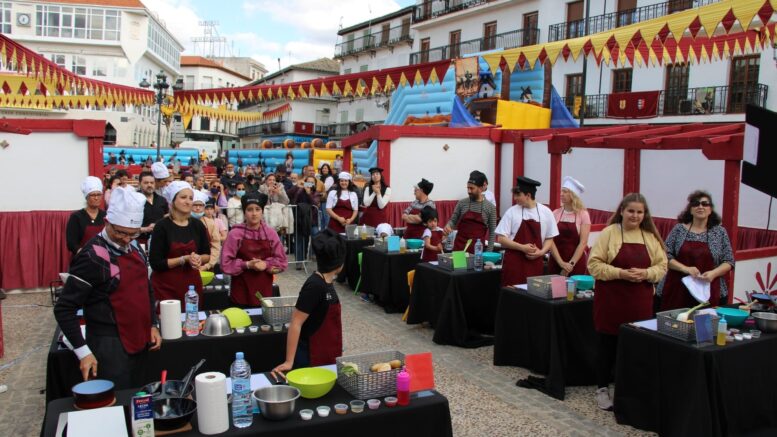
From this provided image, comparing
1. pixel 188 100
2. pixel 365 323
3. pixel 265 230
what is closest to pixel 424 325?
pixel 365 323

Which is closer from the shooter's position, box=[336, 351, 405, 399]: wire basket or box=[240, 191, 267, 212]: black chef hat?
box=[336, 351, 405, 399]: wire basket

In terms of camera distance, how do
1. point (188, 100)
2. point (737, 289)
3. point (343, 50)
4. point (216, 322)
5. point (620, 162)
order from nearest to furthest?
1. point (216, 322)
2. point (737, 289)
3. point (620, 162)
4. point (188, 100)
5. point (343, 50)

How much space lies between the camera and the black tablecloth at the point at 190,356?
4066mm

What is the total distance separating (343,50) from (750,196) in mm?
42584

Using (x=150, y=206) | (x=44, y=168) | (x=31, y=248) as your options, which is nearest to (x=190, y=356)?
(x=150, y=206)

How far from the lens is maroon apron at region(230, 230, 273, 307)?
212 inches

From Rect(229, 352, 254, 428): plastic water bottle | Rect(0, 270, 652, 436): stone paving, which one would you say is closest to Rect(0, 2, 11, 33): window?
Rect(0, 270, 652, 436): stone paving

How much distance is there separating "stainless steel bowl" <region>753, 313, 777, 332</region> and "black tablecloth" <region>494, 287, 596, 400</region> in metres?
1.44

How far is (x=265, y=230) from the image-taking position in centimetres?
552

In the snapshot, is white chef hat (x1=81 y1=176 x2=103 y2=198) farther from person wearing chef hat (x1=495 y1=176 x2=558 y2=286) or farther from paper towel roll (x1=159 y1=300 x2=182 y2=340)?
person wearing chef hat (x1=495 y1=176 x2=558 y2=286)

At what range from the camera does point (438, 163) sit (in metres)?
13.1

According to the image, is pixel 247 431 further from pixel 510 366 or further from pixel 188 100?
pixel 188 100

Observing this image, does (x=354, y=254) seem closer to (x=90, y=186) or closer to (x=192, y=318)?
(x=90, y=186)

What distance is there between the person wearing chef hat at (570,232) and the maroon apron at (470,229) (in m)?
1.11
